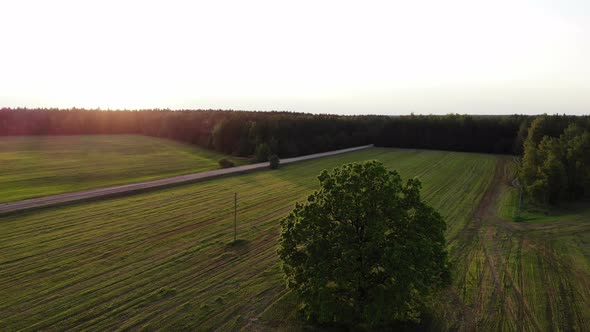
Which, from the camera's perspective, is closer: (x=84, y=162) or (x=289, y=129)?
(x=84, y=162)

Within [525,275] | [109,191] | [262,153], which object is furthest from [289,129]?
[525,275]

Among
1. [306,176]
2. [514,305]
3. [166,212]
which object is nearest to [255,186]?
[306,176]

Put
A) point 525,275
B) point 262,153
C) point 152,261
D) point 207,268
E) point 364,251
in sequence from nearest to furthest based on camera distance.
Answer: point 364,251 < point 525,275 < point 207,268 < point 152,261 < point 262,153

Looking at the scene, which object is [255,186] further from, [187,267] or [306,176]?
[187,267]

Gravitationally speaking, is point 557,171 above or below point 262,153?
above

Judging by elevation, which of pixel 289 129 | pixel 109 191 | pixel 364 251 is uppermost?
pixel 289 129

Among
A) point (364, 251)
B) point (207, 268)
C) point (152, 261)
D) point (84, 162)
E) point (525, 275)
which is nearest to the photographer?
point (364, 251)

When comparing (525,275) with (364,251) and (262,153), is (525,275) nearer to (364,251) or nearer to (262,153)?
(364,251)
